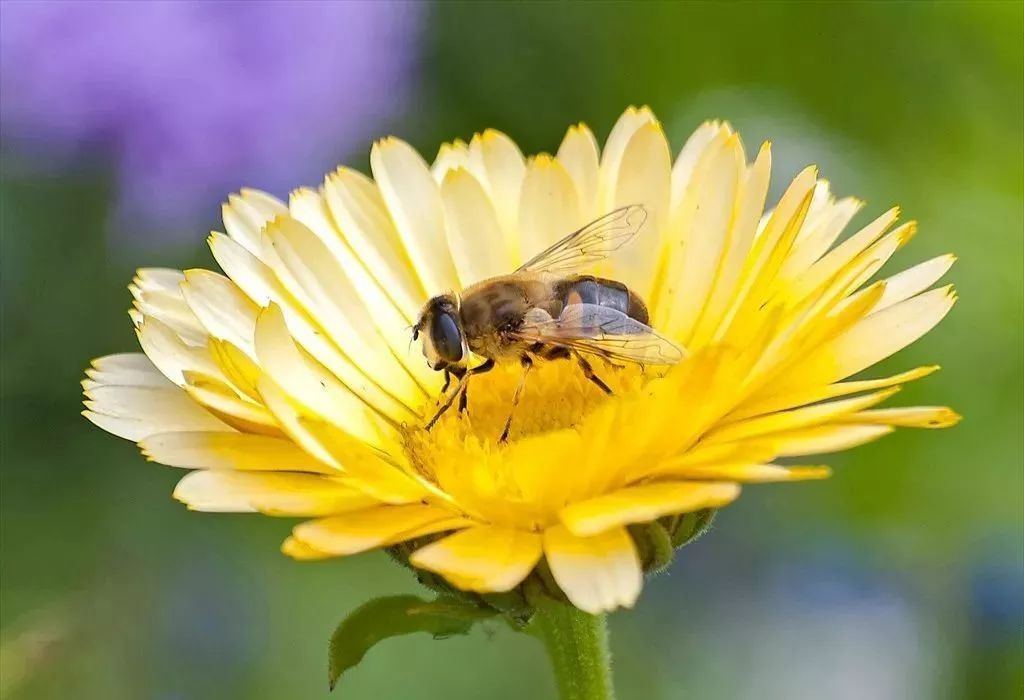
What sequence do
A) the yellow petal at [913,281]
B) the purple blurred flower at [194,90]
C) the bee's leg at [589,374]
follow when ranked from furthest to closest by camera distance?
the purple blurred flower at [194,90] → the bee's leg at [589,374] → the yellow petal at [913,281]

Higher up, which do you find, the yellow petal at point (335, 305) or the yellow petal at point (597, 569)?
the yellow petal at point (335, 305)

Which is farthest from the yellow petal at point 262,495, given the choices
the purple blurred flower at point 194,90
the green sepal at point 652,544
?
the purple blurred flower at point 194,90

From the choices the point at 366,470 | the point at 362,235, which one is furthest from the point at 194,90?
the point at 366,470

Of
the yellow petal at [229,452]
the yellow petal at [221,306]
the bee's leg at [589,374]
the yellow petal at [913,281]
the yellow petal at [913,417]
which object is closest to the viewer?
the yellow petal at [913,417]

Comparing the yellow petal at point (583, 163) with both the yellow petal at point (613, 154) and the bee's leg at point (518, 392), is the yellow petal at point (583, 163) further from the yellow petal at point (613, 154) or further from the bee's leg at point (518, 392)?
the bee's leg at point (518, 392)

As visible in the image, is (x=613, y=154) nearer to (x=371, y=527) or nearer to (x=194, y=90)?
(x=371, y=527)

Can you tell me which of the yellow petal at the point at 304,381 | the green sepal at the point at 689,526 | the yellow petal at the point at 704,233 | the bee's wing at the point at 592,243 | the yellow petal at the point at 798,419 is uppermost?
the bee's wing at the point at 592,243

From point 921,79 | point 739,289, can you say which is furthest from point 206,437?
point 921,79
